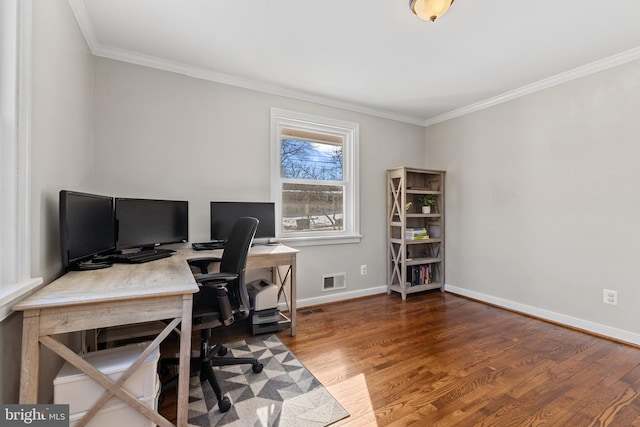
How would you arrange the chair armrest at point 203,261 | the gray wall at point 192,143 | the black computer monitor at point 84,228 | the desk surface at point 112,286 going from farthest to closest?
the gray wall at point 192,143, the chair armrest at point 203,261, the black computer monitor at point 84,228, the desk surface at point 112,286

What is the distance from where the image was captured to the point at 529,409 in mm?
1642

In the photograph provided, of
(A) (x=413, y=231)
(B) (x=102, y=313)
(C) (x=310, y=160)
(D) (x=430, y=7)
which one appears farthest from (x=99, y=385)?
(A) (x=413, y=231)

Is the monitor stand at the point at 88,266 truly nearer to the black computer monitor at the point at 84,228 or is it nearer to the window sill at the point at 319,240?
the black computer monitor at the point at 84,228

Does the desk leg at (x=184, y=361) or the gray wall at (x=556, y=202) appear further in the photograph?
the gray wall at (x=556, y=202)

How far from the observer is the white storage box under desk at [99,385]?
1.18m

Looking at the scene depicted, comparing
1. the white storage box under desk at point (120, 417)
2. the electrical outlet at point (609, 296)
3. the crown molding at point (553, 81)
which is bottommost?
the white storage box under desk at point (120, 417)

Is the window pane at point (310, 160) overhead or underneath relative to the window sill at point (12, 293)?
overhead

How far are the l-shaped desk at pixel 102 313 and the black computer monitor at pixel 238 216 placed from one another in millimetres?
1122

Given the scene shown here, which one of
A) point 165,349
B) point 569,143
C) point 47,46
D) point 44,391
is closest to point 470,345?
point 569,143

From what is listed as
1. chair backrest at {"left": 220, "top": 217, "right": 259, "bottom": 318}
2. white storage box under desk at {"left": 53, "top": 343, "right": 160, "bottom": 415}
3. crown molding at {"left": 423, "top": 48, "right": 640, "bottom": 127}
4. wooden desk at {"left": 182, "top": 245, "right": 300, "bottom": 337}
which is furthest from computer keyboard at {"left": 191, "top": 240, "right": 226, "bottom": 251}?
crown molding at {"left": 423, "top": 48, "right": 640, "bottom": 127}

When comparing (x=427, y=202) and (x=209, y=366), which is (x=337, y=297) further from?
(x=209, y=366)

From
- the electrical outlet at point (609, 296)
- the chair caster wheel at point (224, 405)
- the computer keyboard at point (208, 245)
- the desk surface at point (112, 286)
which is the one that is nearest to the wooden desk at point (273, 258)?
the computer keyboard at point (208, 245)

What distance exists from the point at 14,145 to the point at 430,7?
212 cm

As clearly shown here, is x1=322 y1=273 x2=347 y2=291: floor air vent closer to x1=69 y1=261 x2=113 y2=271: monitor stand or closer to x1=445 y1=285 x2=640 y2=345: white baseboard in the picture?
x1=445 y1=285 x2=640 y2=345: white baseboard
